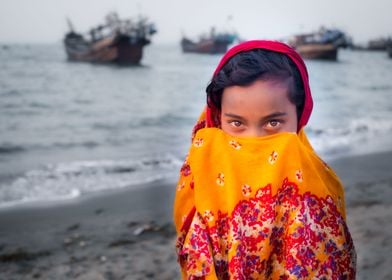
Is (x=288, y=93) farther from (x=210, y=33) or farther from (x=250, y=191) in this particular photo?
(x=210, y=33)

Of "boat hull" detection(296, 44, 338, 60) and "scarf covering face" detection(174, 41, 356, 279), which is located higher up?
"scarf covering face" detection(174, 41, 356, 279)

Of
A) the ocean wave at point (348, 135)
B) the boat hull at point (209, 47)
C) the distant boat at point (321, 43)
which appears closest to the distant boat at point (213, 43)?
the boat hull at point (209, 47)

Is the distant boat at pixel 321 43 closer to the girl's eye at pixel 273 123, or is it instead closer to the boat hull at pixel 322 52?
the boat hull at pixel 322 52

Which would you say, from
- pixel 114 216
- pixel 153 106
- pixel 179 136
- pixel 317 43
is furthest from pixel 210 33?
pixel 114 216

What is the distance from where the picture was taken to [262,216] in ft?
4.51

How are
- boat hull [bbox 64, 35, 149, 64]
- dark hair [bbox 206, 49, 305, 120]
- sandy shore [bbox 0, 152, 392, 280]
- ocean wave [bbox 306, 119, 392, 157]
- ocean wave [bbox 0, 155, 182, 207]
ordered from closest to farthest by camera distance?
dark hair [bbox 206, 49, 305, 120] → sandy shore [bbox 0, 152, 392, 280] → ocean wave [bbox 0, 155, 182, 207] → ocean wave [bbox 306, 119, 392, 157] → boat hull [bbox 64, 35, 149, 64]

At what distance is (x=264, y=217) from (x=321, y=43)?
59232 mm

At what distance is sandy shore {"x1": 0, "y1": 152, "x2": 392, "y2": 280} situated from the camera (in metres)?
3.51

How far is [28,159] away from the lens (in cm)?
857

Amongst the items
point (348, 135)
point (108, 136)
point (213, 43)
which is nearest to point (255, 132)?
point (108, 136)

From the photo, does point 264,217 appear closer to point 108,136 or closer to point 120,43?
point 108,136

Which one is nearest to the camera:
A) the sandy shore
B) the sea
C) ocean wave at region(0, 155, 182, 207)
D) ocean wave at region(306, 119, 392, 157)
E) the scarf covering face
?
the scarf covering face

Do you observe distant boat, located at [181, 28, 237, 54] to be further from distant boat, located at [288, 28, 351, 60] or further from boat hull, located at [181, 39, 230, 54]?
distant boat, located at [288, 28, 351, 60]

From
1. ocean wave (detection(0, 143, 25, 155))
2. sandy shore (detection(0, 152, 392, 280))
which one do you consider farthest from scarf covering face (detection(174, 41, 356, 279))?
ocean wave (detection(0, 143, 25, 155))
